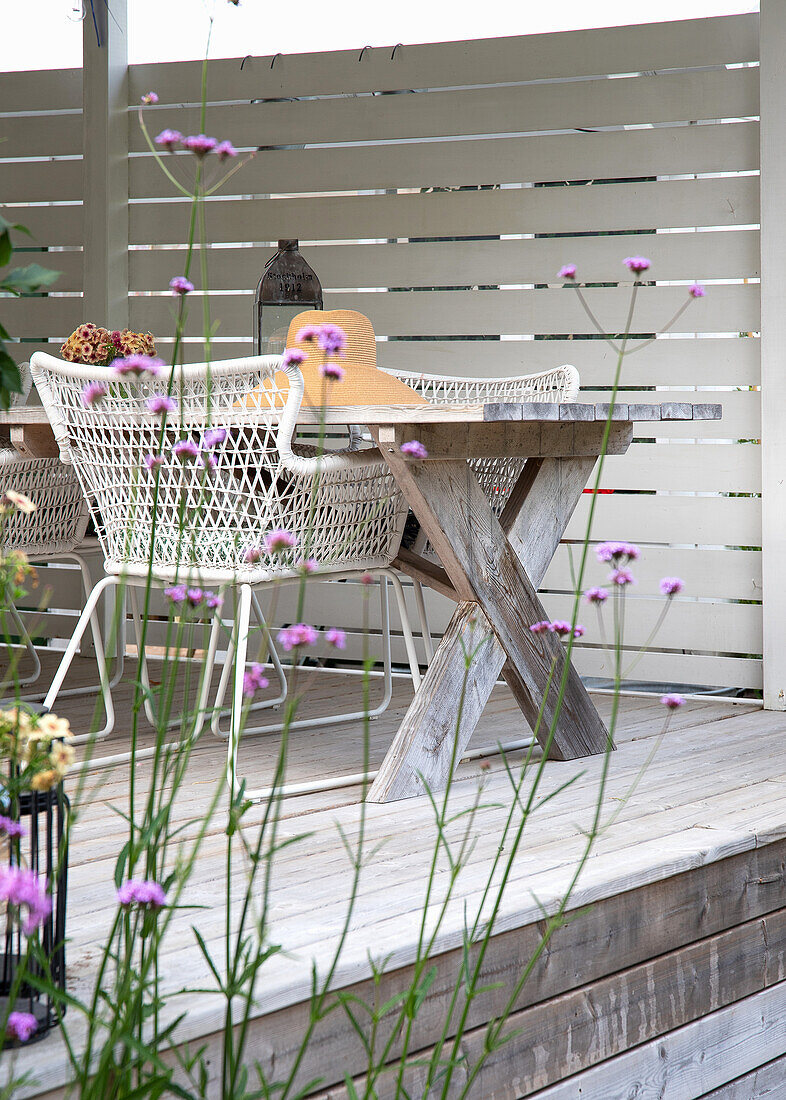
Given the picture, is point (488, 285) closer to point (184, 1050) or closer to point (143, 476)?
point (143, 476)

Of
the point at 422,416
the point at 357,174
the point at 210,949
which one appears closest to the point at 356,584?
the point at 357,174

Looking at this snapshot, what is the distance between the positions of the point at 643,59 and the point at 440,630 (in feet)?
5.79

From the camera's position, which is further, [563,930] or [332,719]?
[332,719]

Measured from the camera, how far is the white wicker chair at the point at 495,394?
9.40 ft

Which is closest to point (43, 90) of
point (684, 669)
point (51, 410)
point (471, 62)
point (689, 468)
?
point (471, 62)

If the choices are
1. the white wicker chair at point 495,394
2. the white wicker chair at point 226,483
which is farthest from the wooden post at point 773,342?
the white wicker chair at point 226,483

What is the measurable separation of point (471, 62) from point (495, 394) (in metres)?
1.25

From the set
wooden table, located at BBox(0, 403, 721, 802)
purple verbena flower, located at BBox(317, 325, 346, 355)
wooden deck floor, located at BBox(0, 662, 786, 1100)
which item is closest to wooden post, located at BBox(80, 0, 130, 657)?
wooden table, located at BBox(0, 403, 721, 802)

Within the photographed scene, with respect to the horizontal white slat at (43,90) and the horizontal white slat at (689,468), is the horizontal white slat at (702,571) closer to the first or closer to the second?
the horizontal white slat at (689,468)

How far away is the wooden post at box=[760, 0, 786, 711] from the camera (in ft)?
10.9

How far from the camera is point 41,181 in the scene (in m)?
4.46

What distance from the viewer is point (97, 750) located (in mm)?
2787

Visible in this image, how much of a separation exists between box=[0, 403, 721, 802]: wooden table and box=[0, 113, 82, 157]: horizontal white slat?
79.2 inches

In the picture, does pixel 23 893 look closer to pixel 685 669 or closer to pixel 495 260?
pixel 685 669
